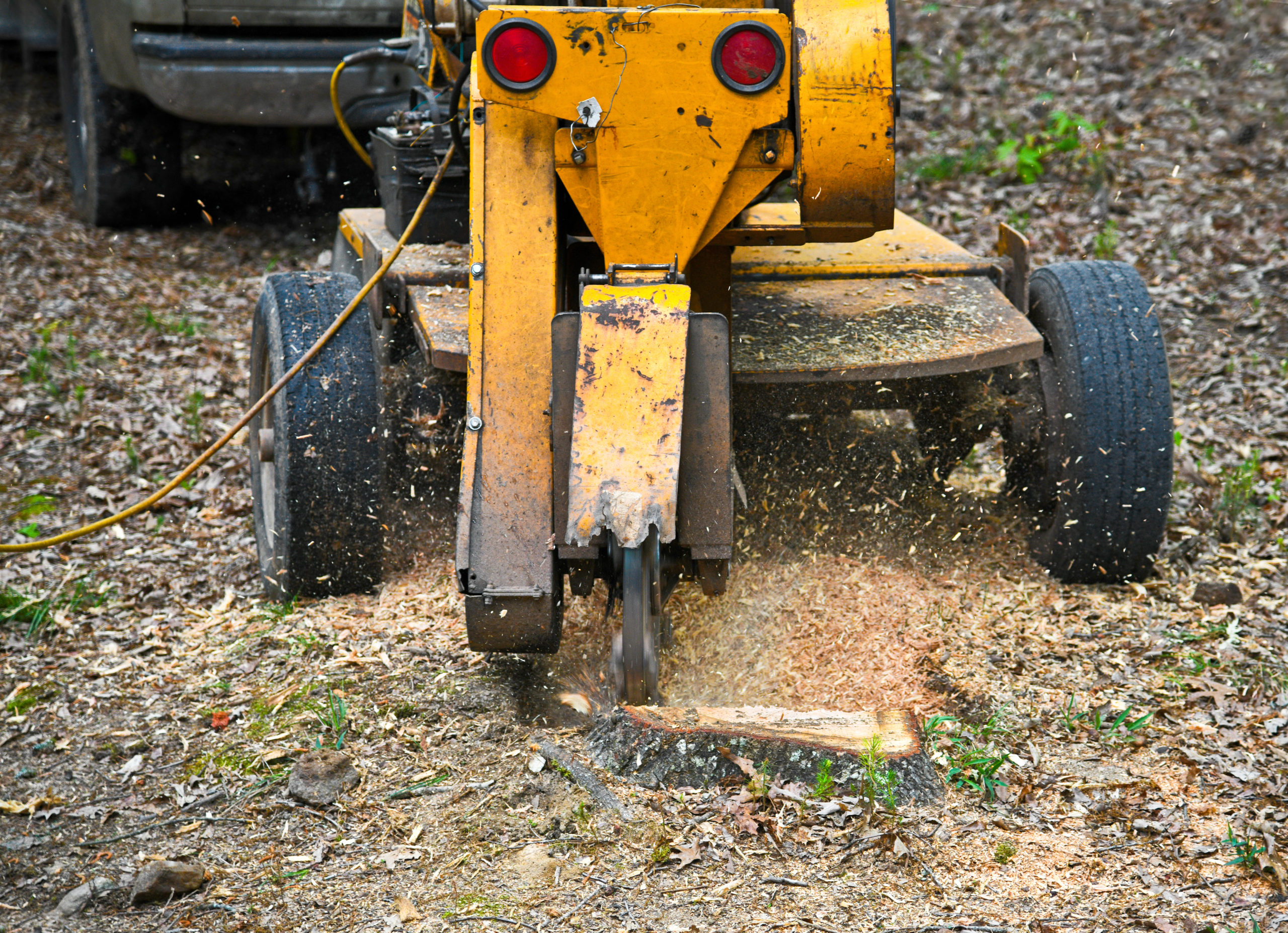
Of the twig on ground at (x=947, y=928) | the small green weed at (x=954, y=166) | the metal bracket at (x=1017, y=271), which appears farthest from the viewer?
the small green weed at (x=954, y=166)

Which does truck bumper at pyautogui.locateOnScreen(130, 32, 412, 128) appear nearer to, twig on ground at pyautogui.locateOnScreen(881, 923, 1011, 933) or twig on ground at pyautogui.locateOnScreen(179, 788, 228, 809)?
twig on ground at pyautogui.locateOnScreen(179, 788, 228, 809)

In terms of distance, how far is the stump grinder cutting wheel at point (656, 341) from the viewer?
2828 mm

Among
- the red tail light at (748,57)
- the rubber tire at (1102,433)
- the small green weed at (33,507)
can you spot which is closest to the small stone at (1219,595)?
the rubber tire at (1102,433)

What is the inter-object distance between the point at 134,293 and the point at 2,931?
4929 millimetres

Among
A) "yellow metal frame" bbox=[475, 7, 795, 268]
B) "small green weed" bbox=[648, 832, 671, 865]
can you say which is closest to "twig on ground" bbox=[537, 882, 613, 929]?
"small green weed" bbox=[648, 832, 671, 865]

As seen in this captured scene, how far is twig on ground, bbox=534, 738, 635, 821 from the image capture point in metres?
2.77

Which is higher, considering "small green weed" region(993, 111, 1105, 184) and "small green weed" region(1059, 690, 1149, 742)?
"small green weed" region(993, 111, 1105, 184)

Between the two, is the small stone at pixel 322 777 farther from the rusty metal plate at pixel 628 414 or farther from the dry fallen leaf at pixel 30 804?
the rusty metal plate at pixel 628 414

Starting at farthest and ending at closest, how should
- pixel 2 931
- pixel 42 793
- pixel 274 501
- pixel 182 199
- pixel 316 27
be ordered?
pixel 182 199 → pixel 316 27 → pixel 274 501 → pixel 42 793 → pixel 2 931

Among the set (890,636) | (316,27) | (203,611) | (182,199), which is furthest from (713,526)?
(182,199)

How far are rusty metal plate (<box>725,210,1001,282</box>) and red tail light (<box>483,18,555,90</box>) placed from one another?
126cm

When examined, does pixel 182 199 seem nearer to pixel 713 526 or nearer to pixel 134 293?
pixel 134 293

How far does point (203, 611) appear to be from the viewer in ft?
13.2

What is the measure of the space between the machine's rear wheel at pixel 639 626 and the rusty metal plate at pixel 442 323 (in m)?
0.84
